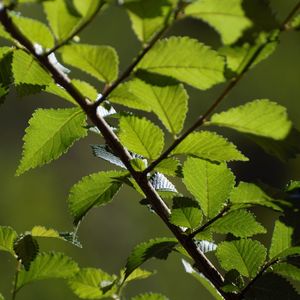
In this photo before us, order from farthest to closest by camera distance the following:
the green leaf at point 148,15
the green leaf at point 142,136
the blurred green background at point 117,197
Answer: the blurred green background at point 117,197
the green leaf at point 142,136
the green leaf at point 148,15

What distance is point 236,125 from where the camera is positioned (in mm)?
373

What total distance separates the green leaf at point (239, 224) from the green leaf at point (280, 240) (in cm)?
1

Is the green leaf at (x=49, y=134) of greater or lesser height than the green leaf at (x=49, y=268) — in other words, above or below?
above

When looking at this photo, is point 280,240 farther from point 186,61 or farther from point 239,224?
point 186,61

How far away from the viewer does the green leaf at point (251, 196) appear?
Answer: 0.39 metres

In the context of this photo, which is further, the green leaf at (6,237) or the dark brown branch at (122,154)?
the green leaf at (6,237)

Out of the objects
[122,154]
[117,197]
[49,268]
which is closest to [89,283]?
[49,268]

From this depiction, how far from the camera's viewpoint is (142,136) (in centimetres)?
44

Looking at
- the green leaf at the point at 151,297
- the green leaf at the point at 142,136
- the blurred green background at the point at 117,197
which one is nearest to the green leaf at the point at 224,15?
the green leaf at the point at 142,136

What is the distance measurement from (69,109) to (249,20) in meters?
0.17

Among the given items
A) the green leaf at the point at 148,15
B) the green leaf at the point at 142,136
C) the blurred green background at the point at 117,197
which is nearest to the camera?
the green leaf at the point at 148,15

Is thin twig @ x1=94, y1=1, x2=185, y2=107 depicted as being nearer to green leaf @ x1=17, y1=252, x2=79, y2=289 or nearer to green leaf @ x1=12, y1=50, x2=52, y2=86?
green leaf @ x1=12, y1=50, x2=52, y2=86

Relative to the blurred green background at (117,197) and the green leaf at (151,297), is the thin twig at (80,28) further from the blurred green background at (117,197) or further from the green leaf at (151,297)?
the blurred green background at (117,197)

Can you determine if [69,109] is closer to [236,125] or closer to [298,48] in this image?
[236,125]
